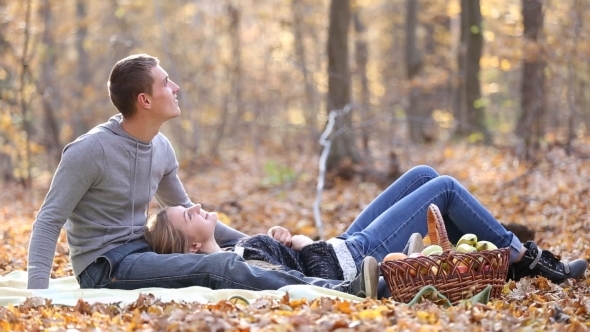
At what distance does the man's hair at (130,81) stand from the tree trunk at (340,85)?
639 cm

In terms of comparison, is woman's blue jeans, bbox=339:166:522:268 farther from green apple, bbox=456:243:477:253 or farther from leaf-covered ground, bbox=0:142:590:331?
green apple, bbox=456:243:477:253

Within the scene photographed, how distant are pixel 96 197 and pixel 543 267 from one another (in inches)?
102

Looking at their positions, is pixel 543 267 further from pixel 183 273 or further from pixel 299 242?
pixel 183 273

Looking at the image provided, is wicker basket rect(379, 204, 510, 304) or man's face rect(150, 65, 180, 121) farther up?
man's face rect(150, 65, 180, 121)

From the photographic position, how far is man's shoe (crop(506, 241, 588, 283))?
4.63 m

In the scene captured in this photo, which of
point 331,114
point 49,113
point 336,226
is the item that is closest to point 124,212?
A: point 336,226

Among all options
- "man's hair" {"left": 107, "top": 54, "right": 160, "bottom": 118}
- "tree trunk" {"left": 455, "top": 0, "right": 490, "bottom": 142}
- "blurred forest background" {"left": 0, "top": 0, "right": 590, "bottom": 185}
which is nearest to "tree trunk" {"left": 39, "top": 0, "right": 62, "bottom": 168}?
"blurred forest background" {"left": 0, "top": 0, "right": 590, "bottom": 185}

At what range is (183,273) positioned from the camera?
169 inches

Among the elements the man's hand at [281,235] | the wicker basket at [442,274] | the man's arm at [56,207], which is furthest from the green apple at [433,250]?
the man's arm at [56,207]

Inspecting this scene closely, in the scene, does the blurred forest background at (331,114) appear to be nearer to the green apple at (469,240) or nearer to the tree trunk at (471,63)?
the tree trunk at (471,63)

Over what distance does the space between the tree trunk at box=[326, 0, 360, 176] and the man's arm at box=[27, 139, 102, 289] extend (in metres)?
6.71

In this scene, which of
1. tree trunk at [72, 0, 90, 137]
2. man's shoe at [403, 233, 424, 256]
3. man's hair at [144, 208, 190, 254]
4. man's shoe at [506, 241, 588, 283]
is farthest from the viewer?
tree trunk at [72, 0, 90, 137]

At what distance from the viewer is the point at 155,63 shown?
15.2 ft

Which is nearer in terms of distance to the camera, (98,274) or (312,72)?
(98,274)
